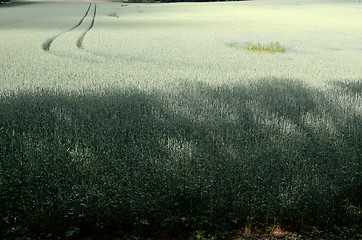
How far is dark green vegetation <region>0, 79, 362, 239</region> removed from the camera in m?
3.38

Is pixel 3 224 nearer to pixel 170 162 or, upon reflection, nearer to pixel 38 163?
pixel 38 163

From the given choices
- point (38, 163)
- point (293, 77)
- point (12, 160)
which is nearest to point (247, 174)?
point (38, 163)

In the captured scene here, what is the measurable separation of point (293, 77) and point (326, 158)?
4.86 meters

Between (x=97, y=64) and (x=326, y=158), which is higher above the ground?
(x=97, y=64)

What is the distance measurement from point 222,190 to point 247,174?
0.37 metres

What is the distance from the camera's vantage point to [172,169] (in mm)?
3908

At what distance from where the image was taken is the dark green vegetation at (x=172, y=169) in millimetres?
3381

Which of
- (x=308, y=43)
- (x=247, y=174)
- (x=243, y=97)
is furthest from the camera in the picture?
(x=308, y=43)

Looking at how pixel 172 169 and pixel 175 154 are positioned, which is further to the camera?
pixel 175 154

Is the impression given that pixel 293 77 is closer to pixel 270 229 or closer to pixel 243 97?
pixel 243 97

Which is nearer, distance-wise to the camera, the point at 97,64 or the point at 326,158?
the point at 326,158

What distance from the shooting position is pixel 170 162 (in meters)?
3.96

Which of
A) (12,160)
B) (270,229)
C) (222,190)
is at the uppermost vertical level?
(12,160)

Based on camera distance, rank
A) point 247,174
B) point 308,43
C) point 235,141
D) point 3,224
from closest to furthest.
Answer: point 3,224 < point 247,174 < point 235,141 < point 308,43
